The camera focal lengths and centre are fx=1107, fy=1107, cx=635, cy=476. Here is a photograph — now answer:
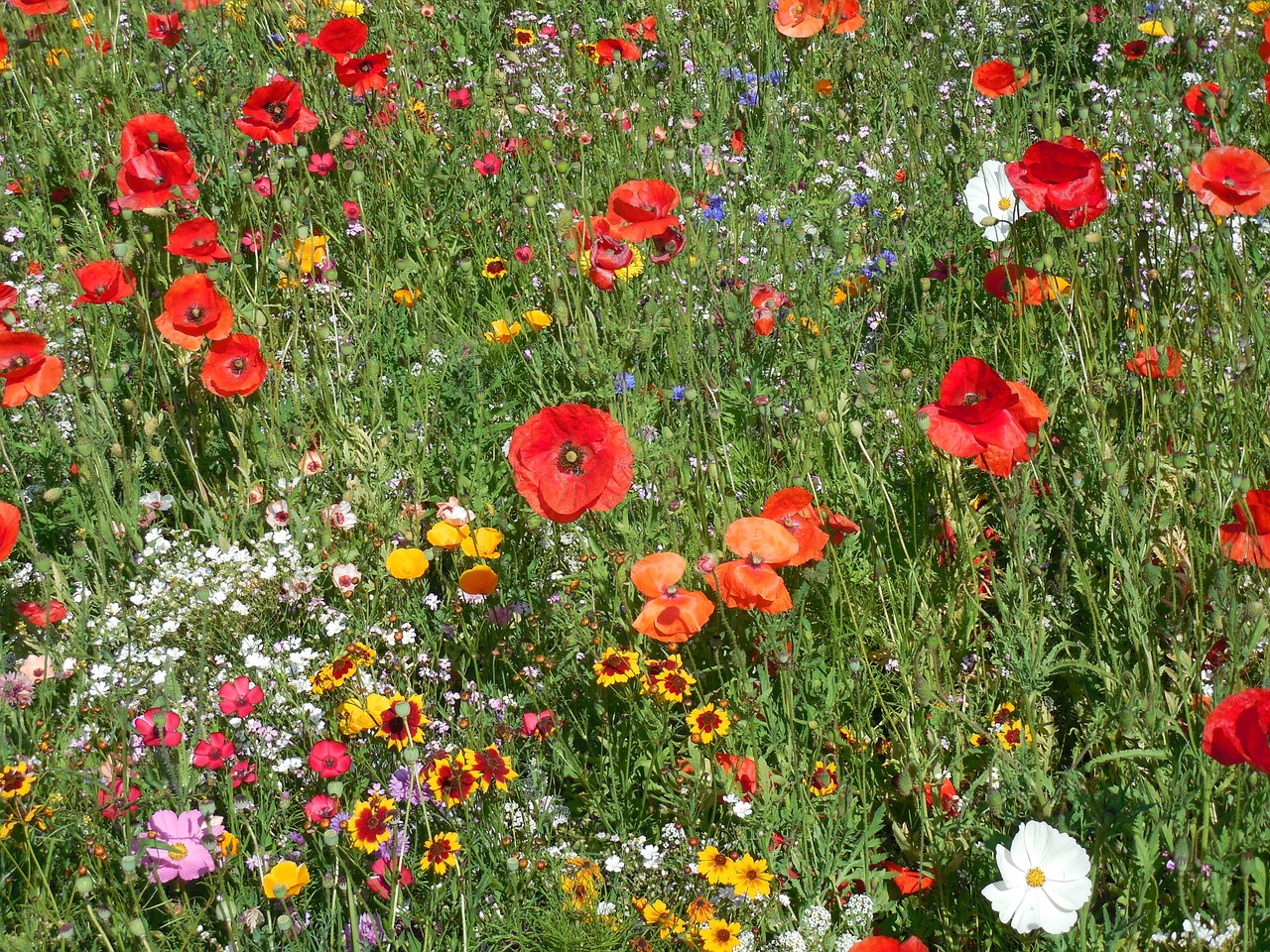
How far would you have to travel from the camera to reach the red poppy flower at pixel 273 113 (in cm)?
315

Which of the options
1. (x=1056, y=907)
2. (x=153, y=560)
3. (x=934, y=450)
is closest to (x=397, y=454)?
(x=153, y=560)

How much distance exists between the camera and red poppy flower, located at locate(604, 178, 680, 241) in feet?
9.05

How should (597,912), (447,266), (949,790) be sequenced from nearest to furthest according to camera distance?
(597,912)
(949,790)
(447,266)

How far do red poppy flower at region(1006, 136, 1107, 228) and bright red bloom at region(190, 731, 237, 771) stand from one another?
1.99 m

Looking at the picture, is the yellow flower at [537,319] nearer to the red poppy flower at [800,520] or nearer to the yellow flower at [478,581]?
the yellow flower at [478,581]

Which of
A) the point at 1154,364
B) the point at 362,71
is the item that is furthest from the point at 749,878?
the point at 362,71

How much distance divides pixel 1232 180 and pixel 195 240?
252 centimetres

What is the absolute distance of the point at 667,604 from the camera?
2.06 metres

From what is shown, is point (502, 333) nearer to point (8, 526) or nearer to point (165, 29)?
point (8, 526)

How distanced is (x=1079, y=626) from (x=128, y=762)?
1943 mm

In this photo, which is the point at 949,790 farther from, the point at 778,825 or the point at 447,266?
the point at 447,266

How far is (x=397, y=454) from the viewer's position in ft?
9.41

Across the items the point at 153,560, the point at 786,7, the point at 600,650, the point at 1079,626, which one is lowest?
the point at 1079,626

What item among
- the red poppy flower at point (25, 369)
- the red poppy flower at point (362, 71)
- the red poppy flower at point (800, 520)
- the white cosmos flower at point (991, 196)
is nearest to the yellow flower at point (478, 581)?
the red poppy flower at point (800, 520)
